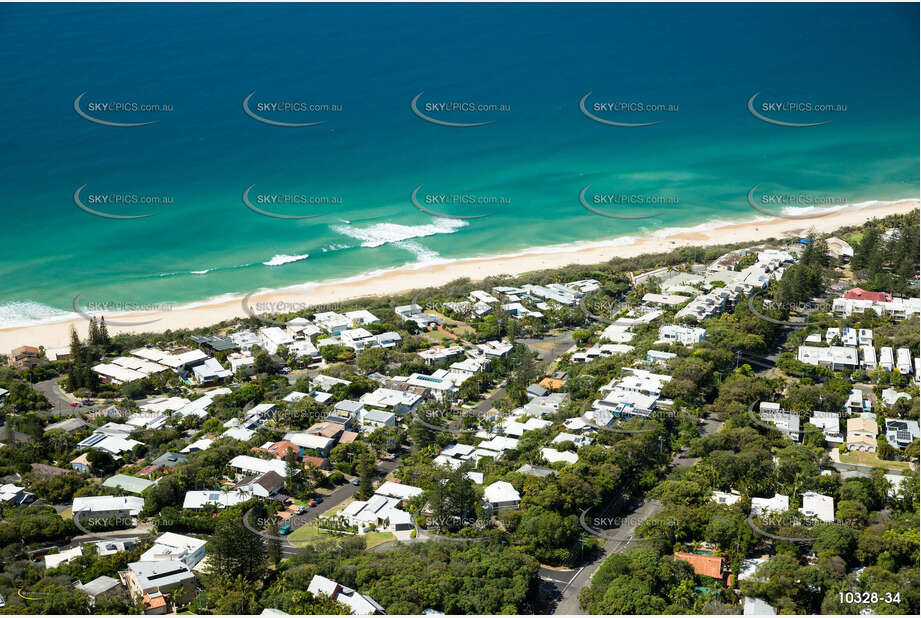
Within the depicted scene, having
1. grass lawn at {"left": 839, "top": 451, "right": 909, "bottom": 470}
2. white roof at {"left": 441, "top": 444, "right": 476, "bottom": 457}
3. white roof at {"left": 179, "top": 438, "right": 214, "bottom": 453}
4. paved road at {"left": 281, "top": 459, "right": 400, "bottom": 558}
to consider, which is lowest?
paved road at {"left": 281, "top": 459, "right": 400, "bottom": 558}

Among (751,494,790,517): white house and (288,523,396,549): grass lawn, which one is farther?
(288,523,396,549): grass lawn

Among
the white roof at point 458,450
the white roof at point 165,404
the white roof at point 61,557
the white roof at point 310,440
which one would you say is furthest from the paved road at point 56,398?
the white roof at point 458,450

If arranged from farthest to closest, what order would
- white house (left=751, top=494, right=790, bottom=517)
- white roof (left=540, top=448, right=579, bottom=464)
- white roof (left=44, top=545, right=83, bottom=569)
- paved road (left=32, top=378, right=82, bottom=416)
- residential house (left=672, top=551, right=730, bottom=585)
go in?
paved road (left=32, top=378, right=82, bottom=416), white roof (left=540, top=448, right=579, bottom=464), white house (left=751, top=494, right=790, bottom=517), white roof (left=44, top=545, right=83, bottom=569), residential house (left=672, top=551, right=730, bottom=585)

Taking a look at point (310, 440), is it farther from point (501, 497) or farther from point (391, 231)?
point (391, 231)

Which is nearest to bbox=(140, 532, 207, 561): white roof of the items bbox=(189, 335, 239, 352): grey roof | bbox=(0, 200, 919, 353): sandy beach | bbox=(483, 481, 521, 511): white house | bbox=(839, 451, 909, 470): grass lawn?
bbox=(483, 481, 521, 511): white house

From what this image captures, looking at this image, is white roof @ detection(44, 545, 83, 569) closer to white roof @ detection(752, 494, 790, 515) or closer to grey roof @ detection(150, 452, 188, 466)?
grey roof @ detection(150, 452, 188, 466)

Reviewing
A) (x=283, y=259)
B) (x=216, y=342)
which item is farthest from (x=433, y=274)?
(x=216, y=342)

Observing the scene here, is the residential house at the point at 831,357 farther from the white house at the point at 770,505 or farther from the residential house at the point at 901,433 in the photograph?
the white house at the point at 770,505
